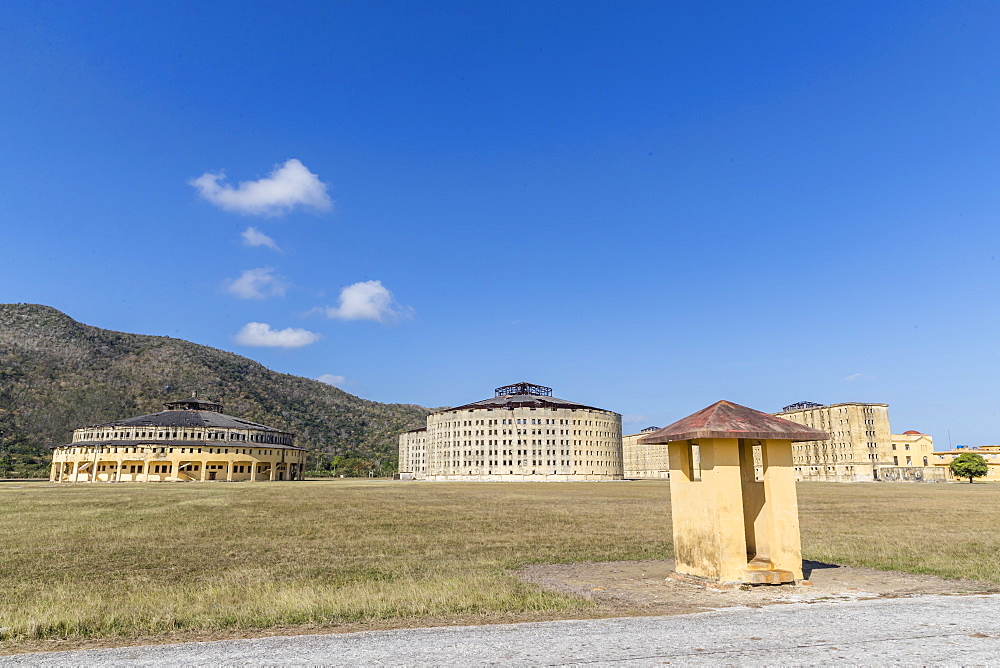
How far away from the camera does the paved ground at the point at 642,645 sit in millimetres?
7484

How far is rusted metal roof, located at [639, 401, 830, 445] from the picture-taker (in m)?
14.0

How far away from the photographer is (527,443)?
6378 inches

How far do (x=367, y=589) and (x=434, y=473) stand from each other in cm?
16209

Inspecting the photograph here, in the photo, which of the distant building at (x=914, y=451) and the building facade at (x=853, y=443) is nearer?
the building facade at (x=853, y=443)

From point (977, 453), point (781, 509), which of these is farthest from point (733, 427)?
point (977, 453)

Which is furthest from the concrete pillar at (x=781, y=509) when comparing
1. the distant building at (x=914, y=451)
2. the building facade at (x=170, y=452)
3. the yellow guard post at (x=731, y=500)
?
the distant building at (x=914, y=451)

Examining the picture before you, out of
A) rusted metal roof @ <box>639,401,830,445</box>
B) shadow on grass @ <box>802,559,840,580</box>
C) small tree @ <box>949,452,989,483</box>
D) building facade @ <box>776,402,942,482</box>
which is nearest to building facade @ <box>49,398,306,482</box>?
shadow on grass @ <box>802,559,840,580</box>

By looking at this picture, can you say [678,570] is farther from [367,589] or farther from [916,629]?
[367,589]

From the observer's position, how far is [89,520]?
30156 mm

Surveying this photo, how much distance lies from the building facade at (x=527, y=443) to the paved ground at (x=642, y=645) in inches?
6004

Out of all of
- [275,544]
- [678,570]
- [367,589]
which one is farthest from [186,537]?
[678,570]

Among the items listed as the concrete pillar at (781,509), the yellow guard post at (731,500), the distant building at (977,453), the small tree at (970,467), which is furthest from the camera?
the distant building at (977,453)

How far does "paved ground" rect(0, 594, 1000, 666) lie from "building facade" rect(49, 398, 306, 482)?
126m

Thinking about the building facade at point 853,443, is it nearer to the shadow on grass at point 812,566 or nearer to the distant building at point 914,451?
the distant building at point 914,451
